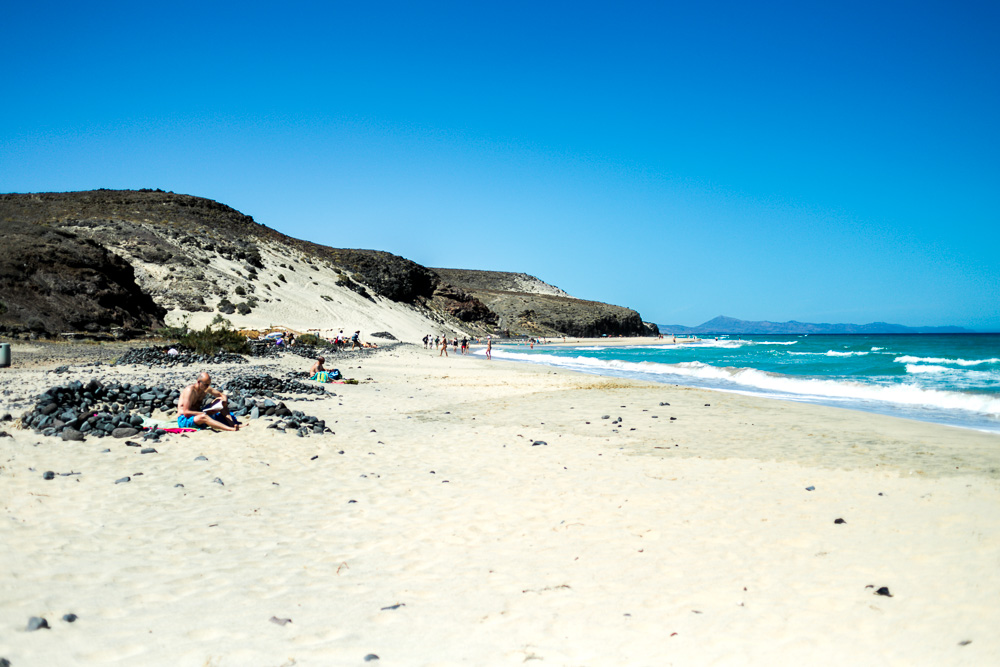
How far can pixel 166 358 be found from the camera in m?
20.3

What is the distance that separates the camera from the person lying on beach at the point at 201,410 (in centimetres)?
902

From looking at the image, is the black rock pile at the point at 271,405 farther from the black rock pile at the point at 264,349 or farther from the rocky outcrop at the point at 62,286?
the rocky outcrop at the point at 62,286

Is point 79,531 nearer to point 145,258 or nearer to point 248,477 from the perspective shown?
point 248,477

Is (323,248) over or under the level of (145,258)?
over

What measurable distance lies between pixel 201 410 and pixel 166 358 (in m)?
12.6

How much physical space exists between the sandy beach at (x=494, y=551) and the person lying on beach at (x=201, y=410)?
1.10 feet

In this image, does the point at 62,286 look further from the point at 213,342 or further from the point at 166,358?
the point at 166,358

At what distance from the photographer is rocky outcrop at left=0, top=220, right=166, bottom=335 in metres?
26.1

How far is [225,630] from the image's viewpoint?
11.0 feet

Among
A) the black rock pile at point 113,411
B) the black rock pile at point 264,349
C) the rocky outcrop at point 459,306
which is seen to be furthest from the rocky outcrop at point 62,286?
the rocky outcrop at point 459,306

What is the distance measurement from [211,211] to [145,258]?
22.3 metres

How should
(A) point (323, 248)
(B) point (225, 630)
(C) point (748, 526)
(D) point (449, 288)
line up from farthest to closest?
(D) point (449, 288)
(A) point (323, 248)
(C) point (748, 526)
(B) point (225, 630)

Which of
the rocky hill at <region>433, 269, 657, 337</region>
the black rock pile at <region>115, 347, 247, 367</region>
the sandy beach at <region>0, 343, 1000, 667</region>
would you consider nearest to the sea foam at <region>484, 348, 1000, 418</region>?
the sandy beach at <region>0, 343, 1000, 667</region>

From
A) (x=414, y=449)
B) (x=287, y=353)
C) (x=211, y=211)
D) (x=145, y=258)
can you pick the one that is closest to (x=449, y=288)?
(x=211, y=211)
